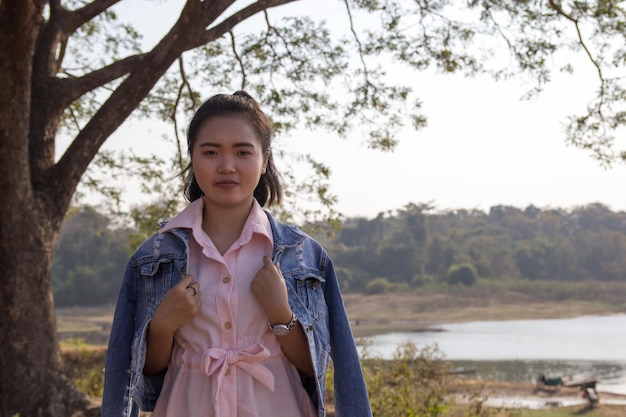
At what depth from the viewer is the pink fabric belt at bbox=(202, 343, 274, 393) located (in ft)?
5.35

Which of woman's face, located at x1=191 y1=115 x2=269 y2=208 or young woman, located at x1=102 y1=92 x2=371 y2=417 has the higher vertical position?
woman's face, located at x1=191 y1=115 x2=269 y2=208

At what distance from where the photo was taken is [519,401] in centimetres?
1314

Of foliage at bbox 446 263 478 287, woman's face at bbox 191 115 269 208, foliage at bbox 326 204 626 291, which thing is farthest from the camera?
foliage at bbox 326 204 626 291

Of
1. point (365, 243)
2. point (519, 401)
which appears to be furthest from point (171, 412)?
point (365, 243)

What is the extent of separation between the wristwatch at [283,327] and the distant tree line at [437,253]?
2818cm

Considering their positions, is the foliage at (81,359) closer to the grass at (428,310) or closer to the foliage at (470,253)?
the grass at (428,310)

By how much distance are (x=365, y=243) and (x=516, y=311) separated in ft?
28.9

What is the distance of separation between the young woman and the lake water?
35.1 feet

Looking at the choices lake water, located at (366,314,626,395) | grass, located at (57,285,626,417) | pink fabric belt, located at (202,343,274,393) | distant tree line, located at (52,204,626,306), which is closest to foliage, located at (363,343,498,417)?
lake water, located at (366,314,626,395)

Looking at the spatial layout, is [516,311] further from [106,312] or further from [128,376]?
[128,376]

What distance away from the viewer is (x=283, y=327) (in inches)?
64.8

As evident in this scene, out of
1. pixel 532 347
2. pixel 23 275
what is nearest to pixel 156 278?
pixel 23 275

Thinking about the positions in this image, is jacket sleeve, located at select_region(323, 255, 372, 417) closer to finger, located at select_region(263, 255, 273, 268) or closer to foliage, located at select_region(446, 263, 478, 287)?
finger, located at select_region(263, 255, 273, 268)

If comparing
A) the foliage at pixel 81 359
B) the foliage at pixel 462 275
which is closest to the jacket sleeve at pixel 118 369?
the foliage at pixel 81 359
